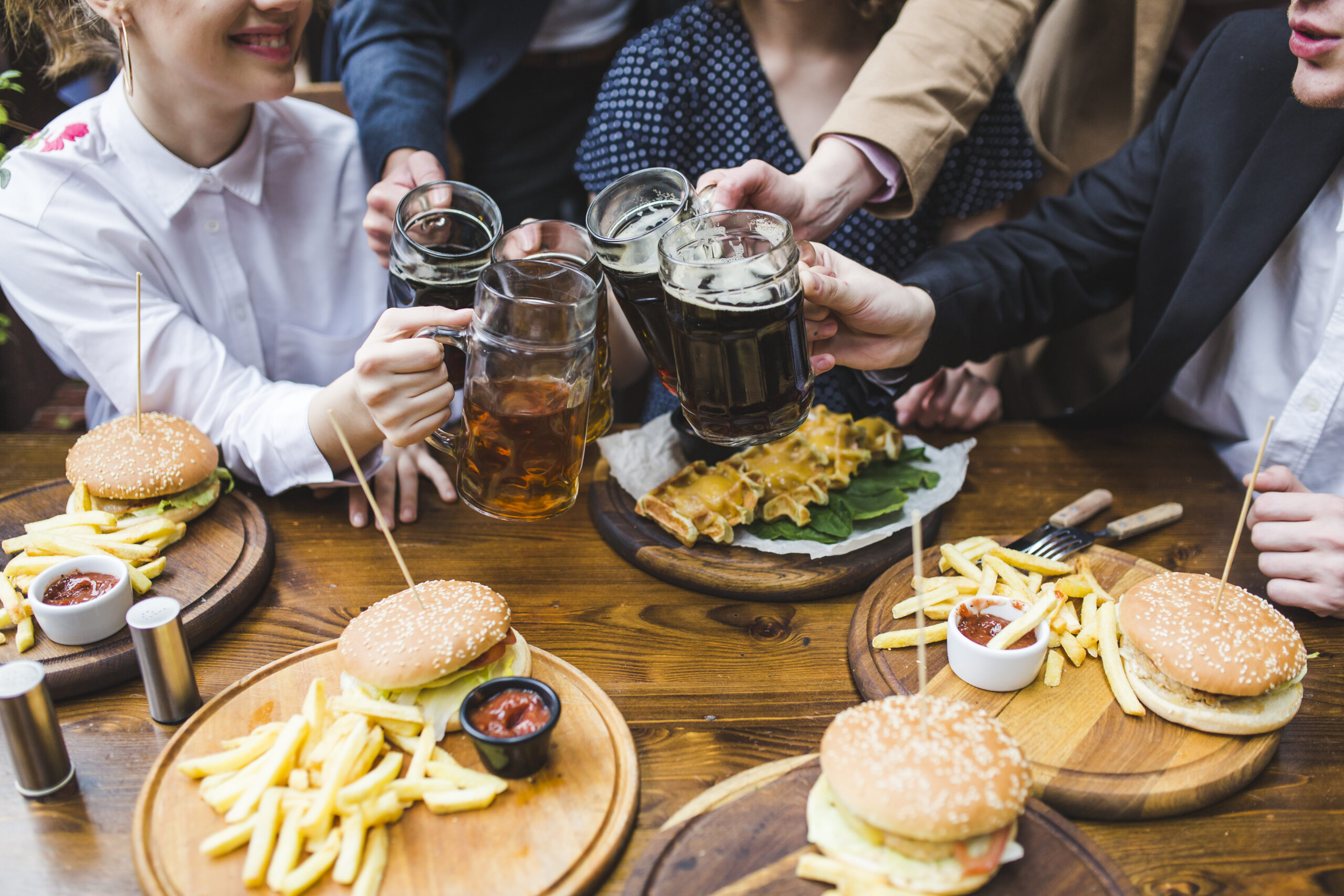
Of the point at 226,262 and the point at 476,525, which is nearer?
the point at 476,525

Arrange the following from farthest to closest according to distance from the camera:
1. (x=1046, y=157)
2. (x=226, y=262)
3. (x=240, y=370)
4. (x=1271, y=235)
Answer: (x=1046, y=157), (x=226, y=262), (x=240, y=370), (x=1271, y=235)

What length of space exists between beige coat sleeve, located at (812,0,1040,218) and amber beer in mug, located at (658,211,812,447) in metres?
0.95

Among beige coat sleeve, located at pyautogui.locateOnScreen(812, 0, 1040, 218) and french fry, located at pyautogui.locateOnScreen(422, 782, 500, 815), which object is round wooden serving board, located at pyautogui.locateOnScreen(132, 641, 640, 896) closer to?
french fry, located at pyautogui.locateOnScreen(422, 782, 500, 815)

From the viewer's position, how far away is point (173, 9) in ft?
6.72

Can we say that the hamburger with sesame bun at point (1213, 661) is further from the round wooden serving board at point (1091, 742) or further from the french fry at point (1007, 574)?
the french fry at point (1007, 574)

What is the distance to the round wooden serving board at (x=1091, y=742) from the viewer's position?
144cm

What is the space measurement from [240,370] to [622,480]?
3.50 feet

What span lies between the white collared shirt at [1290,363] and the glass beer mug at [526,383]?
1.86 m

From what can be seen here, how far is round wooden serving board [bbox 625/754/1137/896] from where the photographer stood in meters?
1.28

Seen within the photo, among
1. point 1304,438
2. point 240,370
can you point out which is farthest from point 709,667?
point 1304,438

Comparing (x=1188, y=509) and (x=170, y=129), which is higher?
(x=170, y=129)

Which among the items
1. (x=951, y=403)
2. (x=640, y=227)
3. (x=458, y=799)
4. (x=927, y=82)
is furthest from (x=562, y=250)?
(x=951, y=403)

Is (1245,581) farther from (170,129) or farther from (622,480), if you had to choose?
(170,129)

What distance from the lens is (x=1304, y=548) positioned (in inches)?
74.1
